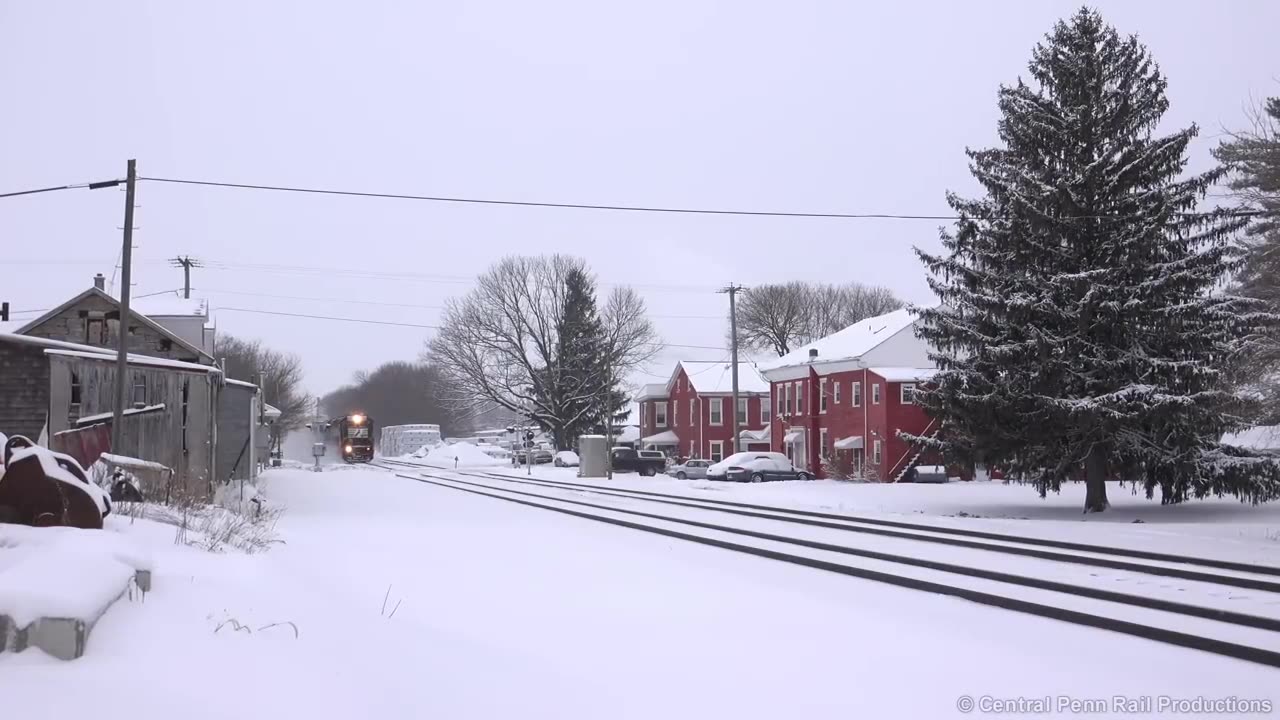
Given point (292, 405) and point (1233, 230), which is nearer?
point (1233, 230)

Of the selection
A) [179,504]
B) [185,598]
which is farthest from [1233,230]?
[185,598]

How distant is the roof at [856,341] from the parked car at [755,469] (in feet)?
22.6

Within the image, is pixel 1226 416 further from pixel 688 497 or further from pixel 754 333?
pixel 754 333

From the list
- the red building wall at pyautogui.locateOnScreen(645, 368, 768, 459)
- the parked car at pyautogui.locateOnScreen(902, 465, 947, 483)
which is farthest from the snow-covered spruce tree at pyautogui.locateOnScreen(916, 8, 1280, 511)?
the red building wall at pyautogui.locateOnScreen(645, 368, 768, 459)

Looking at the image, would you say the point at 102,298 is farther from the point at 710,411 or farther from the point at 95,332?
the point at 710,411

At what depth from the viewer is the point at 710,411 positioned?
7650cm

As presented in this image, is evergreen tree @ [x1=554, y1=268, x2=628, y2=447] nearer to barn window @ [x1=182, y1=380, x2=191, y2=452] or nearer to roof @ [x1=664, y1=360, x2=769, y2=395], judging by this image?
roof @ [x1=664, y1=360, x2=769, y2=395]

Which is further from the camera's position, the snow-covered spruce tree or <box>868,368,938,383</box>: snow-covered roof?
<box>868,368,938,383</box>: snow-covered roof

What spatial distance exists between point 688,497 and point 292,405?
88.8m

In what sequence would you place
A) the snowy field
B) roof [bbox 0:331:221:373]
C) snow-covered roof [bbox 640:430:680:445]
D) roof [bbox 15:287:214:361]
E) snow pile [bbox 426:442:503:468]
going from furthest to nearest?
snow pile [bbox 426:442:503:468] → snow-covered roof [bbox 640:430:680:445] → roof [bbox 15:287:214:361] → roof [bbox 0:331:221:373] → the snowy field

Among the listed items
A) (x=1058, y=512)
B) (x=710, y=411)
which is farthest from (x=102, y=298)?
(x=710, y=411)

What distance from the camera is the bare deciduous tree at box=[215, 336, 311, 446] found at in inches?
3957

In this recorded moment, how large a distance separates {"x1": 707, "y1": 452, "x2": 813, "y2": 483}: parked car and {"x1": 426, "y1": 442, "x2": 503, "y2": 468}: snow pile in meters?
35.6

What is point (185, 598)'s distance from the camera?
819 centimetres
